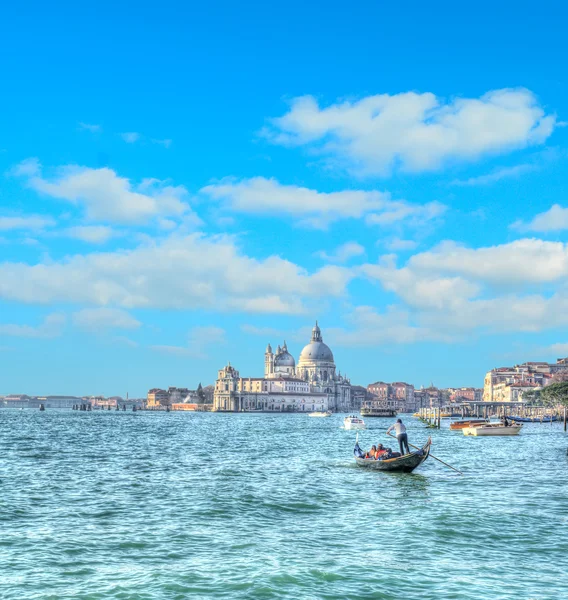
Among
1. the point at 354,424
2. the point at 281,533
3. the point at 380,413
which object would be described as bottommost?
the point at 380,413

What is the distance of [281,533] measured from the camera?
16328 millimetres

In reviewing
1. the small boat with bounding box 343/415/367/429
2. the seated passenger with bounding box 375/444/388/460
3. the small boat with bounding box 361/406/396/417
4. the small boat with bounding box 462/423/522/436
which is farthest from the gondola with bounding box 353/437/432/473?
the small boat with bounding box 361/406/396/417

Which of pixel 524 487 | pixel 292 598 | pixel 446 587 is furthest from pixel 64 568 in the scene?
pixel 524 487

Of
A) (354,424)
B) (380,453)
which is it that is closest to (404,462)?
(380,453)

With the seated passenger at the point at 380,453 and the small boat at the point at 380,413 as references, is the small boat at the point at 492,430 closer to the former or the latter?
the seated passenger at the point at 380,453

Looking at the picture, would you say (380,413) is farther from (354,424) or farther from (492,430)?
(492,430)

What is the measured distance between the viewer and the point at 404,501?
68.7 feet

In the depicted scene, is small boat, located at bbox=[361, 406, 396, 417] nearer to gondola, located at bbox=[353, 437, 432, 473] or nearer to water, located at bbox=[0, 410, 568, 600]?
water, located at bbox=[0, 410, 568, 600]

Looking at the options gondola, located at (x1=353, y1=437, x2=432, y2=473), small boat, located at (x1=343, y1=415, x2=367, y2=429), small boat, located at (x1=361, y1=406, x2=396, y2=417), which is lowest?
small boat, located at (x1=361, y1=406, x2=396, y2=417)

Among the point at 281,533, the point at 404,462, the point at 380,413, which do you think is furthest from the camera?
the point at 380,413

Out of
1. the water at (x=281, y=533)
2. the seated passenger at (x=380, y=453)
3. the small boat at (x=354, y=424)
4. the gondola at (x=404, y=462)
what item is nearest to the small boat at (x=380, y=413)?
the small boat at (x=354, y=424)

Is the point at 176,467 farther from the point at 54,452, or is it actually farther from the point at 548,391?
the point at 548,391

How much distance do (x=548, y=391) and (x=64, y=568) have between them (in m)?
112

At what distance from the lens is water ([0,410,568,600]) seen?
1222 cm
